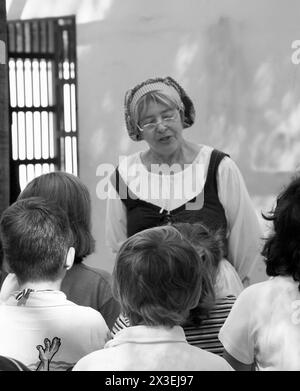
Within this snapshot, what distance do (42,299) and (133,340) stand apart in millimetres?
423

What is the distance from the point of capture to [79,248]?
128 inches

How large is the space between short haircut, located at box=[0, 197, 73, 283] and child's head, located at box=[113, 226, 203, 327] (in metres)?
0.32

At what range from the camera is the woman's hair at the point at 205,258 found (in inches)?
113

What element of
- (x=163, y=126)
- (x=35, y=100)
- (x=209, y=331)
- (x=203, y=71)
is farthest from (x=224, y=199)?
(x=35, y=100)

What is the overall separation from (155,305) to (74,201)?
0.89 meters

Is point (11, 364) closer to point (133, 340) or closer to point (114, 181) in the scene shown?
point (133, 340)

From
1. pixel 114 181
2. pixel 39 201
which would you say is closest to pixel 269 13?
pixel 114 181

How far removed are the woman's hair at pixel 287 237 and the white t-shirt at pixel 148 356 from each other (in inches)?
15.6

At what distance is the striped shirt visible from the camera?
9.55ft

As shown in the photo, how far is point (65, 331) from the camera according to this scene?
2703 mm

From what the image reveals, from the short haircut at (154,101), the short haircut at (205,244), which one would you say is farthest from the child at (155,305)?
the short haircut at (154,101)

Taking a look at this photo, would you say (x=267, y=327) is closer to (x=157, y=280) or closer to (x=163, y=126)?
(x=157, y=280)

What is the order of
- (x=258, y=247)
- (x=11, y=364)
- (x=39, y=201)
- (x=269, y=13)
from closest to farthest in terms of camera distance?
(x=11, y=364) → (x=39, y=201) → (x=258, y=247) → (x=269, y=13)

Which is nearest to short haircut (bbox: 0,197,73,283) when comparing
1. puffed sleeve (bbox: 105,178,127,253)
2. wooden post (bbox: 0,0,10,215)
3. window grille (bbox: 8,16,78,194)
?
puffed sleeve (bbox: 105,178,127,253)
